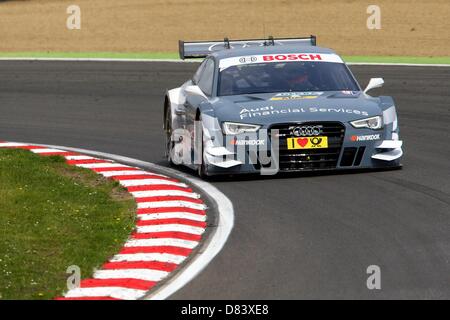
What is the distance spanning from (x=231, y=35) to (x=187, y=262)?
A: 85.8ft

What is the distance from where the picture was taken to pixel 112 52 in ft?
109

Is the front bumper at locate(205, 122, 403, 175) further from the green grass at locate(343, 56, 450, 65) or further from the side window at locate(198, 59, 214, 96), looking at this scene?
the green grass at locate(343, 56, 450, 65)

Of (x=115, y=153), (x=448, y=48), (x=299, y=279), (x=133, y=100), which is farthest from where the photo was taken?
(x=448, y=48)

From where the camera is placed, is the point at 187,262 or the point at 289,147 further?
the point at 289,147

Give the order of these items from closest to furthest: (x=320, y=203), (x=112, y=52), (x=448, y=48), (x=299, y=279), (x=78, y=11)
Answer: (x=299, y=279), (x=320, y=203), (x=448, y=48), (x=112, y=52), (x=78, y=11)

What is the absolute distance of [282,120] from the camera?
13812 mm

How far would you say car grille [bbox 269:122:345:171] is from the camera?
1383 cm

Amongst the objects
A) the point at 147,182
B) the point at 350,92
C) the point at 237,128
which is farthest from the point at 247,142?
the point at 350,92

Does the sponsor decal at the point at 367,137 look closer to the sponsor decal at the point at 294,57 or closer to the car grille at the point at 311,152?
the car grille at the point at 311,152

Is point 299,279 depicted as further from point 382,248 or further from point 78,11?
point 78,11

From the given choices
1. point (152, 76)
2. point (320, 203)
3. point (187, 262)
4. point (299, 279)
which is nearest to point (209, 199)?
point (320, 203)

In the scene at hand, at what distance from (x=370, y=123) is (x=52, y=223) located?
408cm

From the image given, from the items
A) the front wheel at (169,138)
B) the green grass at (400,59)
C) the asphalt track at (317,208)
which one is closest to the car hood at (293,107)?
the asphalt track at (317,208)

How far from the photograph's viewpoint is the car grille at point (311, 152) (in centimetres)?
1383
